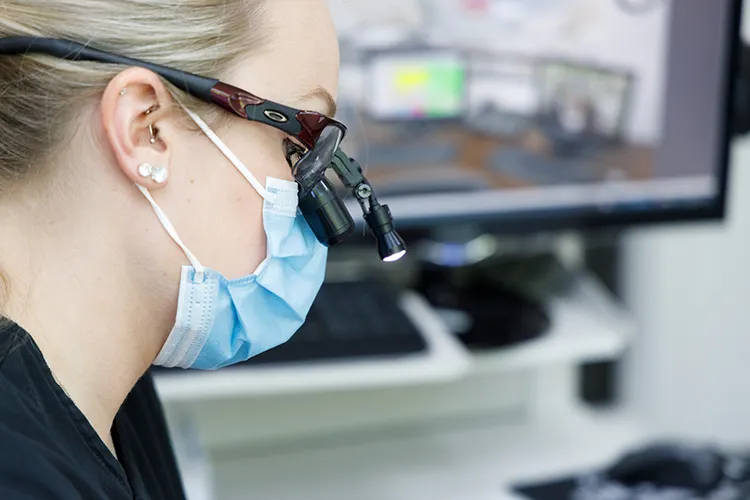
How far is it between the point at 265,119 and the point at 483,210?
0.66m

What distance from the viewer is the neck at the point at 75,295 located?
729mm

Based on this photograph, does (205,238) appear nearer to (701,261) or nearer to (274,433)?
(274,433)

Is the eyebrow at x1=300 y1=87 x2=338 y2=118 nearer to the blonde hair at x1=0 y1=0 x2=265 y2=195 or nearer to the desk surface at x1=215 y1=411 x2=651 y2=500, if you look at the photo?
the blonde hair at x1=0 y1=0 x2=265 y2=195

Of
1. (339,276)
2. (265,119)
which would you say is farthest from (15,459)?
(339,276)

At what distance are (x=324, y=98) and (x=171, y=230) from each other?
6.3 inches

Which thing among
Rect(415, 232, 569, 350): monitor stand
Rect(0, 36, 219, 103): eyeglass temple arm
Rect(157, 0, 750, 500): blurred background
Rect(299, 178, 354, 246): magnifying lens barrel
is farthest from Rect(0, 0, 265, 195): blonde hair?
Rect(415, 232, 569, 350): monitor stand

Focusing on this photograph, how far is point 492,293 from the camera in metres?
1.42

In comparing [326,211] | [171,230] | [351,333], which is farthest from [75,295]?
[351,333]

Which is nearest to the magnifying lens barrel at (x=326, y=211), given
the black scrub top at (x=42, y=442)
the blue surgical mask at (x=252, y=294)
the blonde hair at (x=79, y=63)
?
the blue surgical mask at (x=252, y=294)

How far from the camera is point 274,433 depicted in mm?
1475

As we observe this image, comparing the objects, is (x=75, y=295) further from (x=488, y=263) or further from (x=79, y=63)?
(x=488, y=263)

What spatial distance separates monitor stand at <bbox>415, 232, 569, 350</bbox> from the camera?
1.33 meters

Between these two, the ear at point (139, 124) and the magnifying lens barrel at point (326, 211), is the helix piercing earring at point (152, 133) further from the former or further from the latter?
the magnifying lens barrel at point (326, 211)

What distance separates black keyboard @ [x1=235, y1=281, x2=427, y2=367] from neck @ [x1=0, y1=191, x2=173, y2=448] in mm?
430
